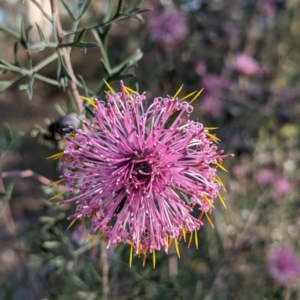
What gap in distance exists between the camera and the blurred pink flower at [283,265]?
6.68 feet

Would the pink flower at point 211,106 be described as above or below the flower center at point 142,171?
above

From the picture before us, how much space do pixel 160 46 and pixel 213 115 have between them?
448mm

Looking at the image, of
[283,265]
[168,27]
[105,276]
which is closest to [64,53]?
[105,276]

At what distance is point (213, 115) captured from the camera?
8.06 ft

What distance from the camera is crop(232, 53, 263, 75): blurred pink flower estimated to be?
2832 millimetres

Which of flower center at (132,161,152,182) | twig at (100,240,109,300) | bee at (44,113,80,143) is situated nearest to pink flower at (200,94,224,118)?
twig at (100,240,109,300)

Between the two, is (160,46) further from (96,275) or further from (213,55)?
(96,275)

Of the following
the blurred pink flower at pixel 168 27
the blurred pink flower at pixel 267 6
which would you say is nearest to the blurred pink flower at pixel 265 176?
the blurred pink flower at pixel 168 27

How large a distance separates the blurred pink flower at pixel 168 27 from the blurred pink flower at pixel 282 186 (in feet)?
2.90

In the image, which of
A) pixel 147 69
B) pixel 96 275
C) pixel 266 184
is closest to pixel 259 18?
pixel 147 69

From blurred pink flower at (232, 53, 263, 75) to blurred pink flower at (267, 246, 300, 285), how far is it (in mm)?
1110

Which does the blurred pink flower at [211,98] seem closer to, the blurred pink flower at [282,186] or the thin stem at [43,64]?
the blurred pink flower at [282,186]

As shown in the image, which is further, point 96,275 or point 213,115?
point 213,115

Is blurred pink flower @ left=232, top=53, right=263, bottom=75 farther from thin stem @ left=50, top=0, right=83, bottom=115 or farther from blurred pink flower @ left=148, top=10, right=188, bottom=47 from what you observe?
thin stem @ left=50, top=0, right=83, bottom=115
